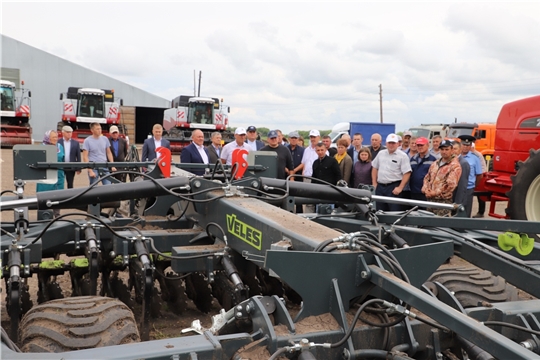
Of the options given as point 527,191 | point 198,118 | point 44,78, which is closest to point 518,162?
point 527,191

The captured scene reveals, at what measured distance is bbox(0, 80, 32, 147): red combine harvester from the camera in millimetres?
25328

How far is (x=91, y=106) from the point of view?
27188mm

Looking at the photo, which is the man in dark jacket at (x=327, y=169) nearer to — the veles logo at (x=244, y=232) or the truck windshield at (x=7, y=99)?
the veles logo at (x=244, y=232)

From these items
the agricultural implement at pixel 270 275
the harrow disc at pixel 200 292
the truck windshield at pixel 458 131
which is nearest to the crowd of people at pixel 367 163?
the harrow disc at pixel 200 292

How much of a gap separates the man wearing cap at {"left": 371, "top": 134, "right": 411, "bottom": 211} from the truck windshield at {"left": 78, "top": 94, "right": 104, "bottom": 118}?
21985mm

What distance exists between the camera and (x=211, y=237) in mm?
4230

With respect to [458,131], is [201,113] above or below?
above

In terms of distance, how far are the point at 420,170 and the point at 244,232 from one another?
4.90 metres

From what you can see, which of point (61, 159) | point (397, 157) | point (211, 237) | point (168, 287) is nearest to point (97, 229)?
point (211, 237)

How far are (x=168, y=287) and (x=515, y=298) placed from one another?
3086 mm

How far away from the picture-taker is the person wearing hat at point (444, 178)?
6.82 metres

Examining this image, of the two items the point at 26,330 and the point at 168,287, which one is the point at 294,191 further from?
the point at 26,330

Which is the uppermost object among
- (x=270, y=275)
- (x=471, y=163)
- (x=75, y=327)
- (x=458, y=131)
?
(x=458, y=131)

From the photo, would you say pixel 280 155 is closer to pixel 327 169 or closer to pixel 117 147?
pixel 327 169
